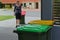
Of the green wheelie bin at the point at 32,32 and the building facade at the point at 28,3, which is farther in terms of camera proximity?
the building facade at the point at 28,3

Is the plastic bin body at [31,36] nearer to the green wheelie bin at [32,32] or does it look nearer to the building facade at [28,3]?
the green wheelie bin at [32,32]

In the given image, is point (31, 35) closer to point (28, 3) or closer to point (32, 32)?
point (32, 32)

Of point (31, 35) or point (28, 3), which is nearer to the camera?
point (31, 35)

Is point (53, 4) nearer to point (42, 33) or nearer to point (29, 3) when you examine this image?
point (42, 33)

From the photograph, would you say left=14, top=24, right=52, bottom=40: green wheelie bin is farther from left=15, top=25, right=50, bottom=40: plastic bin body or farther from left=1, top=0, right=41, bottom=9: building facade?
left=1, top=0, right=41, bottom=9: building facade

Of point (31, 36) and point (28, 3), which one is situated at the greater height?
point (31, 36)

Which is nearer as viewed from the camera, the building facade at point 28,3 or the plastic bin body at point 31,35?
the plastic bin body at point 31,35

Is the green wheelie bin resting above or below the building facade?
above

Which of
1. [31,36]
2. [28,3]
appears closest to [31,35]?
[31,36]

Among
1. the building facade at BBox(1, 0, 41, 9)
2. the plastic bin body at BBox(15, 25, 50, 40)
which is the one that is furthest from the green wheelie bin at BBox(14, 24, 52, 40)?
the building facade at BBox(1, 0, 41, 9)

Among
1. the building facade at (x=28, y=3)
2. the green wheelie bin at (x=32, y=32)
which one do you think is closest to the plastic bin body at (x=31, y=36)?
the green wheelie bin at (x=32, y=32)

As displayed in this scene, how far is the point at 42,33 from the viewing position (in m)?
5.10

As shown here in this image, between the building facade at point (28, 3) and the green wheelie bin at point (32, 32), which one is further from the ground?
the green wheelie bin at point (32, 32)

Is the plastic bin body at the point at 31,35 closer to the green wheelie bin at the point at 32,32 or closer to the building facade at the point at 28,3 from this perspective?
the green wheelie bin at the point at 32,32
